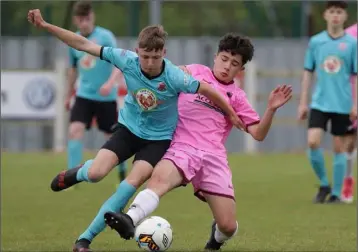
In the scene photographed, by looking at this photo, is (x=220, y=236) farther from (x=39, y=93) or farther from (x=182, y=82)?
(x=39, y=93)

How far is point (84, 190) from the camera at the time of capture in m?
Answer: 12.9

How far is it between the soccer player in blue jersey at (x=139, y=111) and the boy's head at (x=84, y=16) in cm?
479

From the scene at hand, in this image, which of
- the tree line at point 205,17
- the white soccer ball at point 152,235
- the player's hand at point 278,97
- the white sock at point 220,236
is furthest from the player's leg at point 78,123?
the tree line at point 205,17

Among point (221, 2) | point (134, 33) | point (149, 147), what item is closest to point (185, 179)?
point (149, 147)

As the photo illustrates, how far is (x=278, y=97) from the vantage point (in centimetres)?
731

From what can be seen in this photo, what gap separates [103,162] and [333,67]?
483cm

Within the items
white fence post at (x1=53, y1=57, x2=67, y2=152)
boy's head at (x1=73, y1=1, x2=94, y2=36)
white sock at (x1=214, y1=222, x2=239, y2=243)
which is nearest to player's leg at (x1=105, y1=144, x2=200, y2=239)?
white sock at (x1=214, y1=222, x2=239, y2=243)

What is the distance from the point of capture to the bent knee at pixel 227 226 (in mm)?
7637

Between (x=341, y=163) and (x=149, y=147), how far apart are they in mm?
4661

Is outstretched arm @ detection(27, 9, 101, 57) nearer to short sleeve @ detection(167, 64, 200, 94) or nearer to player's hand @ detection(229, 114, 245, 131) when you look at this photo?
short sleeve @ detection(167, 64, 200, 94)

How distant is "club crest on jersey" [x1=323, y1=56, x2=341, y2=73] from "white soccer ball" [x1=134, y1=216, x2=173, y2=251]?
16.6 feet

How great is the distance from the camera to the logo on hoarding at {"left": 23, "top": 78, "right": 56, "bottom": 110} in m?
19.9

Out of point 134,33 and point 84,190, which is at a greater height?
point 134,33

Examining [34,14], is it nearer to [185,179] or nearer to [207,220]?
[185,179]
